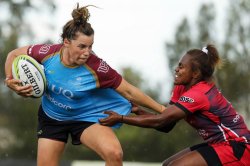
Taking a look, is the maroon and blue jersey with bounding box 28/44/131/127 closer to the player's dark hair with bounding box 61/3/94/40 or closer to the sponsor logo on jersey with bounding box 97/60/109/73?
the sponsor logo on jersey with bounding box 97/60/109/73

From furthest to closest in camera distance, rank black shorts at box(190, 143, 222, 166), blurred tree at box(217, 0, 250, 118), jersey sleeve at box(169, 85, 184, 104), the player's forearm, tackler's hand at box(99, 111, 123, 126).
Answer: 1. blurred tree at box(217, 0, 250, 118)
2. jersey sleeve at box(169, 85, 184, 104)
3. tackler's hand at box(99, 111, 123, 126)
4. the player's forearm
5. black shorts at box(190, 143, 222, 166)

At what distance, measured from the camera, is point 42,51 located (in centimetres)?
643

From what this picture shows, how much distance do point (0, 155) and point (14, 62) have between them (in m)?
9.09

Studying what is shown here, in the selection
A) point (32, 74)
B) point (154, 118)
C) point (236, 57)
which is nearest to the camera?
point (154, 118)

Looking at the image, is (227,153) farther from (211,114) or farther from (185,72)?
(185,72)

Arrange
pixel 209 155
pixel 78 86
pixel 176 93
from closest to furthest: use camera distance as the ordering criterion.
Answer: pixel 209 155, pixel 78 86, pixel 176 93

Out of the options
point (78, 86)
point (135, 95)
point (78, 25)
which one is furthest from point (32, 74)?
point (135, 95)

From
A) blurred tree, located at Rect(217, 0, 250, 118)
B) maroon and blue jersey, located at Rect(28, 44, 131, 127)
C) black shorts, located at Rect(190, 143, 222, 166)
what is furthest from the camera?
blurred tree, located at Rect(217, 0, 250, 118)

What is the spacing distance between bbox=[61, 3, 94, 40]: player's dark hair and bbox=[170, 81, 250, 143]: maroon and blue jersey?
3.45 ft

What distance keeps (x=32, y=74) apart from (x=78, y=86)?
17.2 inches

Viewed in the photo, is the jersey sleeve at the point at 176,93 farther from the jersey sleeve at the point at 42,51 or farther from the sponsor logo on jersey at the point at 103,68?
the jersey sleeve at the point at 42,51

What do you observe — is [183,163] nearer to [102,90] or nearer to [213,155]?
[213,155]

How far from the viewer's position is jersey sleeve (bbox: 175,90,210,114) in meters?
6.05

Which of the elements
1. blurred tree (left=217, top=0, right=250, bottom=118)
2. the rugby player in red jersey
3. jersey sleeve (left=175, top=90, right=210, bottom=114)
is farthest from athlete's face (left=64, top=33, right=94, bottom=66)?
blurred tree (left=217, top=0, right=250, bottom=118)
